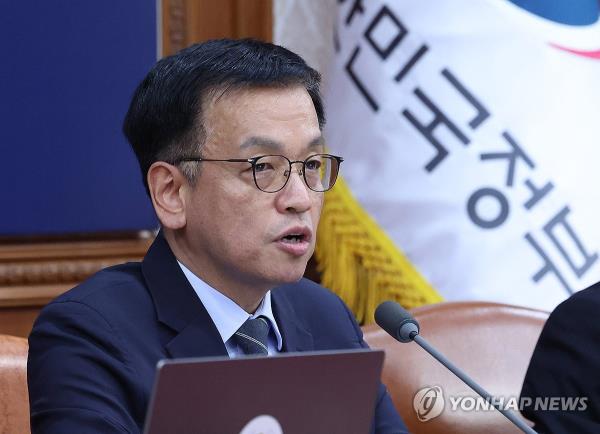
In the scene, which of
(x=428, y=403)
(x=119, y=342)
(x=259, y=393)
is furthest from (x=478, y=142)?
(x=259, y=393)

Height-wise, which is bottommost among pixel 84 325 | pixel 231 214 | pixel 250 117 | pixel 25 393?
pixel 25 393

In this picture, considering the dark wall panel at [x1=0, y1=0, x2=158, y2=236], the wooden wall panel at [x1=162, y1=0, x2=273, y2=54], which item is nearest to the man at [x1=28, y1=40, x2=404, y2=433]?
the dark wall panel at [x1=0, y1=0, x2=158, y2=236]

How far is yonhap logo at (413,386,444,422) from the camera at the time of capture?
6.49ft

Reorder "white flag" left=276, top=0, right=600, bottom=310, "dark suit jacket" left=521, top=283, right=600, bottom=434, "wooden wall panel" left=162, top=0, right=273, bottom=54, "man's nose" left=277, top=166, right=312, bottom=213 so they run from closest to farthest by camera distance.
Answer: "man's nose" left=277, top=166, right=312, bottom=213
"dark suit jacket" left=521, top=283, right=600, bottom=434
"white flag" left=276, top=0, right=600, bottom=310
"wooden wall panel" left=162, top=0, right=273, bottom=54

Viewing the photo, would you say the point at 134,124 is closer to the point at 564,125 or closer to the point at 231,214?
the point at 231,214

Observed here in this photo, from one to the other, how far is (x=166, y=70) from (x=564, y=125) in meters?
1.35

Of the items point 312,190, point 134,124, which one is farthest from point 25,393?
point 312,190

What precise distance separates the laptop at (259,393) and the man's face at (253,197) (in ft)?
1.26

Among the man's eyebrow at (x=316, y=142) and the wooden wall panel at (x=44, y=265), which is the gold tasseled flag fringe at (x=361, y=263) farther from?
the man's eyebrow at (x=316, y=142)

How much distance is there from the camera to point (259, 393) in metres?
1.03

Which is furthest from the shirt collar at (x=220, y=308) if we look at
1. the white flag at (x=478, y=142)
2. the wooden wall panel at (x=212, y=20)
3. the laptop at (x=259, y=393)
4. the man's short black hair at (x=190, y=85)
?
the wooden wall panel at (x=212, y=20)

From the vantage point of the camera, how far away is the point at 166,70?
1544mm

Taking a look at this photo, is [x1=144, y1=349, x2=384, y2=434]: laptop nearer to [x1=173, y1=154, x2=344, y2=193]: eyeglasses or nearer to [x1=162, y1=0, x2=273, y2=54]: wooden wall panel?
[x1=173, y1=154, x2=344, y2=193]: eyeglasses

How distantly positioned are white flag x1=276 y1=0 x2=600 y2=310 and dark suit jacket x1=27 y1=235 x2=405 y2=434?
95cm
